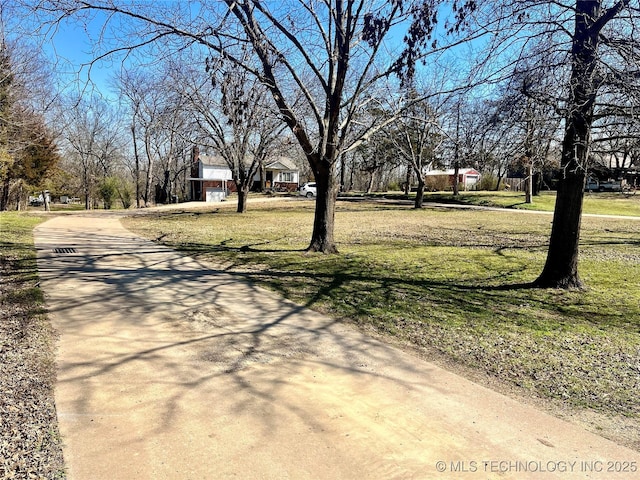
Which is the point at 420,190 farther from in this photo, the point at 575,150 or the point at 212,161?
the point at 212,161

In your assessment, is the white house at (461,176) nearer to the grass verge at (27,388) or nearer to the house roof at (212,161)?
the house roof at (212,161)

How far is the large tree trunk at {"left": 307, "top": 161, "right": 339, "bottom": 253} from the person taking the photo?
10.3m

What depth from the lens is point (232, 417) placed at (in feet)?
10.2

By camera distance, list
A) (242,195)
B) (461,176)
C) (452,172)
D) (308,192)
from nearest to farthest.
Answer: (242,195) < (308,192) < (452,172) < (461,176)

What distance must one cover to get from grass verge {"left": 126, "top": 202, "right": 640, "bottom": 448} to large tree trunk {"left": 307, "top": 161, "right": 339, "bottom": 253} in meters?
0.43

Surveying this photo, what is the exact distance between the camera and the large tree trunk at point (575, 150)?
6.11m

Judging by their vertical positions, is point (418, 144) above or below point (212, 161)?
below

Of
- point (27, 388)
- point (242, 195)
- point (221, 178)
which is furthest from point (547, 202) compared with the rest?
point (27, 388)

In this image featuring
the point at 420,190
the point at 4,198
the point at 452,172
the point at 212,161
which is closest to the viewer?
the point at 4,198

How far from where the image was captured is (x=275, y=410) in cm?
323

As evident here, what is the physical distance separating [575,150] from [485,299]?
2.51m

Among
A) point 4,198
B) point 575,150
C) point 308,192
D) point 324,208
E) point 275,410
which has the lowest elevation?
point 275,410

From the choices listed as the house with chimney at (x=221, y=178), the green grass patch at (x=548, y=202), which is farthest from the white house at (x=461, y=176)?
the house with chimney at (x=221, y=178)

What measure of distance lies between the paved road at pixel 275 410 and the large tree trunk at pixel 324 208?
5042 mm
